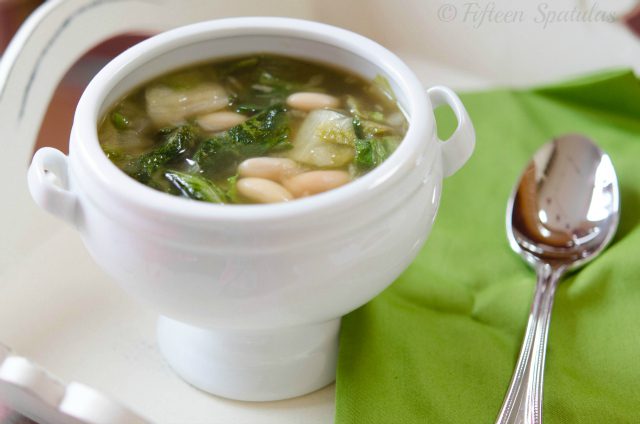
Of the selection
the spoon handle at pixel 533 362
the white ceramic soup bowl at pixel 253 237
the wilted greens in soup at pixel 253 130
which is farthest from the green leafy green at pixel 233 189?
the spoon handle at pixel 533 362

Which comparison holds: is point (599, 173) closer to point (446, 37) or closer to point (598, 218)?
point (598, 218)

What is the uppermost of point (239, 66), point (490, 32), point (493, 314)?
point (239, 66)

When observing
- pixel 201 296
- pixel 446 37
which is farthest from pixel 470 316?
pixel 446 37

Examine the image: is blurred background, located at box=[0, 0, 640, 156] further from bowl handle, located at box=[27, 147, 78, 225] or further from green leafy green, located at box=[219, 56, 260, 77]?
bowl handle, located at box=[27, 147, 78, 225]

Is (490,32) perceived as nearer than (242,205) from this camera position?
No

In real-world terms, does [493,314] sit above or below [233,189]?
below

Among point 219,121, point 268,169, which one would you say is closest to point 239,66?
point 219,121

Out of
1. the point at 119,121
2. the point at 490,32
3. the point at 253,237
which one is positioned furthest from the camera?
the point at 490,32

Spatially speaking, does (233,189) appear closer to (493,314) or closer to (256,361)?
(256,361)
